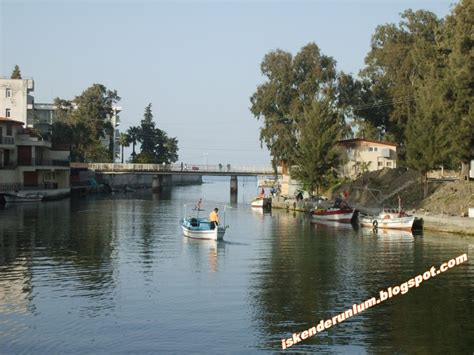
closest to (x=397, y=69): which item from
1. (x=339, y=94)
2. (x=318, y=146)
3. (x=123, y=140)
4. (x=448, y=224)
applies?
(x=339, y=94)

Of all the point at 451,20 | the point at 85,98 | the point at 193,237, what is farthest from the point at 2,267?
the point at 85,98

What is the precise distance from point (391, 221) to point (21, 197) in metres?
58.2

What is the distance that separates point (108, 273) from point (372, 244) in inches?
971

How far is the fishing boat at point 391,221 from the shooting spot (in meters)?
66.2

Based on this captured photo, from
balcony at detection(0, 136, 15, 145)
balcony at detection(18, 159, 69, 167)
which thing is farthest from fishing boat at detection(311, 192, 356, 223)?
balcony at detection(18, 159, 69, 167)

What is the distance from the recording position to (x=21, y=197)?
10094 cm

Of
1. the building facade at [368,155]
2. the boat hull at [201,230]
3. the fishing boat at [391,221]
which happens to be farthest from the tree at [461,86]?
the building facade at [368,155]

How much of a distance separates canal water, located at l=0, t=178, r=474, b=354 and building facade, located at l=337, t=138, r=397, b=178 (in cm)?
4232

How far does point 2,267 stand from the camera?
41.6 m

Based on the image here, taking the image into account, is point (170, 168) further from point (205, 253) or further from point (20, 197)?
point (205, 253)

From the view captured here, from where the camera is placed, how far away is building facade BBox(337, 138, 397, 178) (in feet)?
339

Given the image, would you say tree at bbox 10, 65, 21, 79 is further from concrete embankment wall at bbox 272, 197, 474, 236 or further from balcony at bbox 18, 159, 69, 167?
concrete embankment wall at bbox 272, 197, 474, 236

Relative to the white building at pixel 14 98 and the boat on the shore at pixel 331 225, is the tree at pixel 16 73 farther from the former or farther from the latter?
the boat on the shore at pixel 331 225

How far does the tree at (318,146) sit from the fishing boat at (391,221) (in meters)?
24.6
